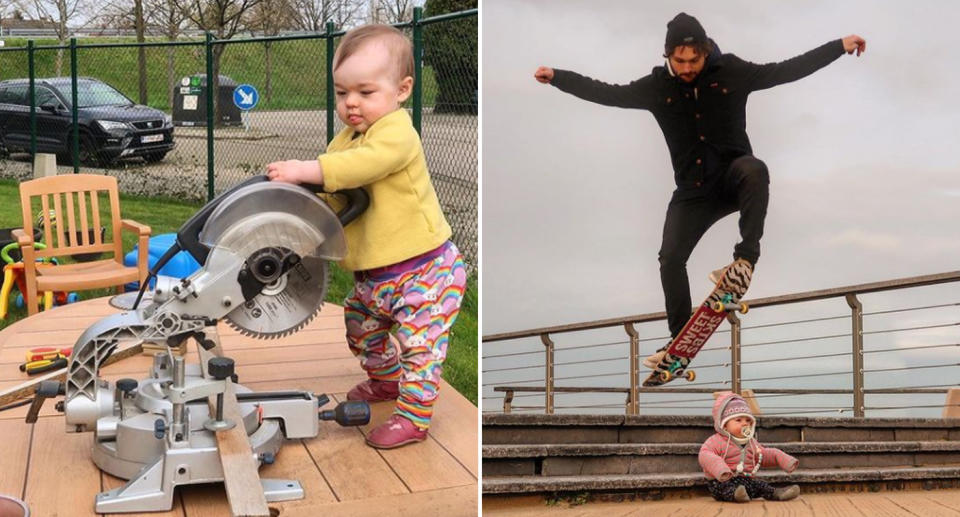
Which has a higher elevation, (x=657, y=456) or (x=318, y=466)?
(x=318, y=466)

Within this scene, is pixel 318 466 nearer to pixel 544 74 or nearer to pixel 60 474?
pixel 60 474

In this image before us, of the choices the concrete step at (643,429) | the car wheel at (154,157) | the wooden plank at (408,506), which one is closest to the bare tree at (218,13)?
the car wheel at (154,157)

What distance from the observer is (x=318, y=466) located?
194cm

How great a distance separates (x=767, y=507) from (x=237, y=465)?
135cm

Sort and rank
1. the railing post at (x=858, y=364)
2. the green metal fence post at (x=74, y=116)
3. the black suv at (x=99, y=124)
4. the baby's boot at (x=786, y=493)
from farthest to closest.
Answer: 1. the black suv at (x=99, y=124)
2. the green metal fence post at (x=74, y=116)
3. the railing post at (x=858, y=364)
4. the baby's boot at (x=786, y=493)

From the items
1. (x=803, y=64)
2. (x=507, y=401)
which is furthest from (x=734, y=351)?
(x=803, y=64)

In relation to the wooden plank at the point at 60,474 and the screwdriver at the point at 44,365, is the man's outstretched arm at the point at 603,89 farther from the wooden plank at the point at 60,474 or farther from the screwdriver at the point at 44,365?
the screwdriver at the point at 44,365

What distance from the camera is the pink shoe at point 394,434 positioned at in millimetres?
Answer: 2016

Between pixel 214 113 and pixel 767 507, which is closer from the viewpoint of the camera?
pixel 767 507

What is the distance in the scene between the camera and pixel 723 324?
7.93 ft

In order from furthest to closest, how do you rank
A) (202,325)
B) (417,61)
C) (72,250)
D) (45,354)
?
Result: 1. (417,61)
2. (72,250)
3. (45,354)
4. (202,325)

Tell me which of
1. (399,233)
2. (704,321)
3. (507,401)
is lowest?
(507,401)

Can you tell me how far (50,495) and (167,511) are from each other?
0.66 ft

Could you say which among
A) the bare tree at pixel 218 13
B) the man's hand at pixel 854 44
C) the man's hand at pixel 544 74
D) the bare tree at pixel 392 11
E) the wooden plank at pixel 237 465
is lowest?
the wooden plank at pixel 237 465
